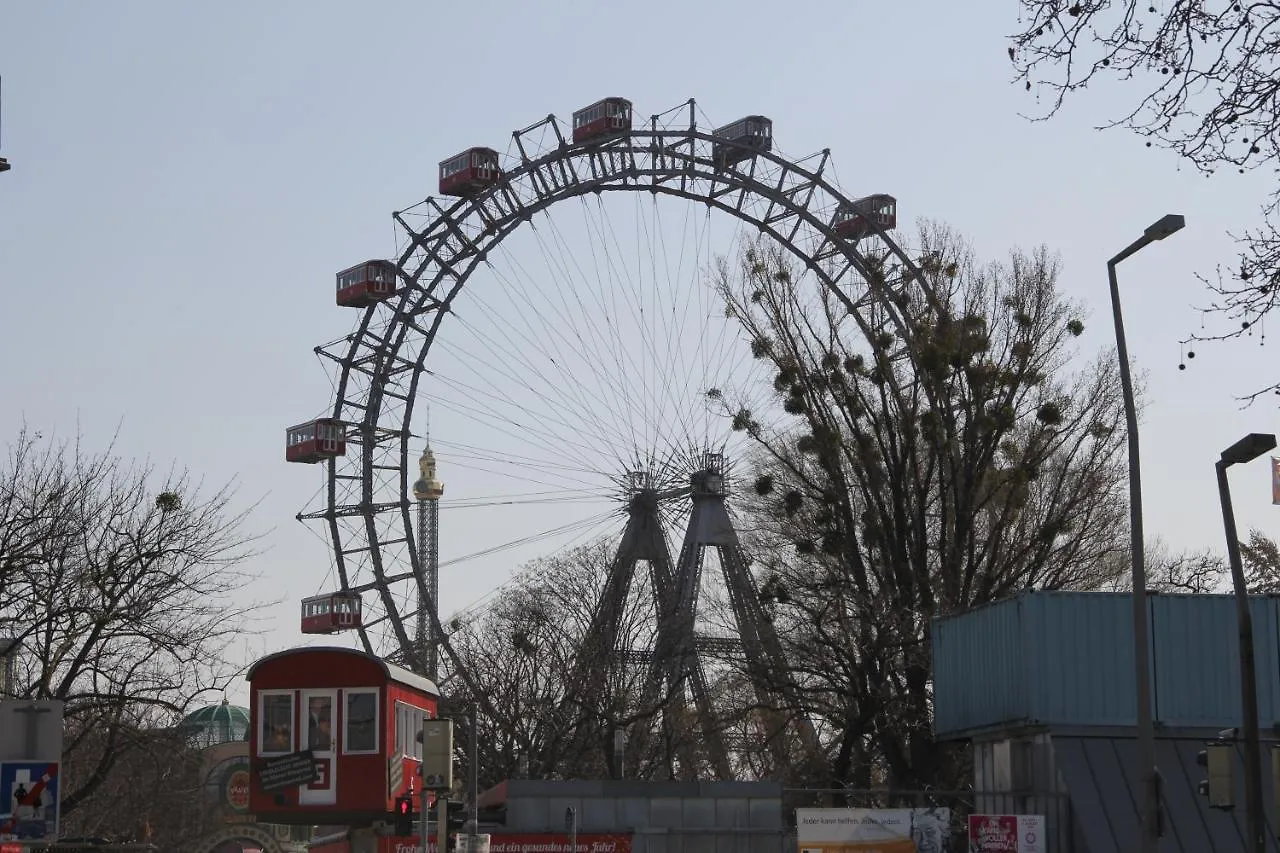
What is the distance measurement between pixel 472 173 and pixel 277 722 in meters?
28.8

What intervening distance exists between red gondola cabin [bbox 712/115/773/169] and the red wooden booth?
93.5 ft

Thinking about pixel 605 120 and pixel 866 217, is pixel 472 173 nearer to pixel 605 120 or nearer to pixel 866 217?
pixel 605 120

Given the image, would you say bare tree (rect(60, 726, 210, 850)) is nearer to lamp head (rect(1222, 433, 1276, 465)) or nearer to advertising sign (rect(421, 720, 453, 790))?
advertising sign (rect(421, 720, 453, 790))

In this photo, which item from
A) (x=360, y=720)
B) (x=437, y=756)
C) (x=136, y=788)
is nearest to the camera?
(x=437, y=756)

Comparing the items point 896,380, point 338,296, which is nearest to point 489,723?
point 338,296

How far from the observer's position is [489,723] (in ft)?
186

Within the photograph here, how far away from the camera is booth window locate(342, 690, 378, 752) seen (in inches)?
1073

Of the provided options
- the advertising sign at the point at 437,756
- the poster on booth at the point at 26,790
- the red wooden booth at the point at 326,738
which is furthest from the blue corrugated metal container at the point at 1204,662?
the poster on booth at the point at 26,790

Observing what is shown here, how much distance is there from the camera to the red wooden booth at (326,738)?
88.7 ft

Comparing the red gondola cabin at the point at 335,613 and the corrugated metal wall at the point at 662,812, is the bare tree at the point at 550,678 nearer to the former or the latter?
the red gondola cabin at the point at 335,613

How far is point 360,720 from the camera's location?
89.9 feet

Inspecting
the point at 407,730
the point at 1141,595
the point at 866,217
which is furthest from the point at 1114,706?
the point at 866,217

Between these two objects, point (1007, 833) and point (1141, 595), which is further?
point (1007, 833)

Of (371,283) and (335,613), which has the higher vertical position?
(371,283)
